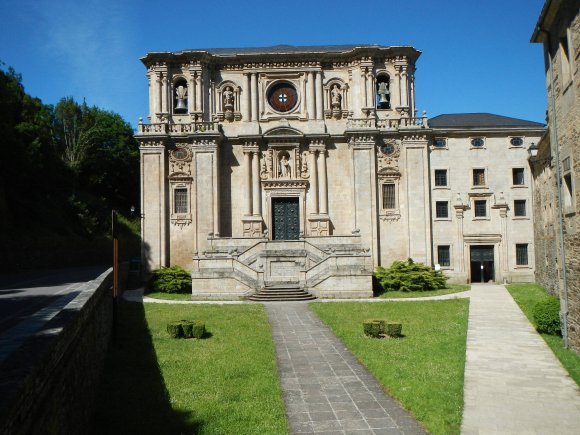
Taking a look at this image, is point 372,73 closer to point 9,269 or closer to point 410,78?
point 410,78

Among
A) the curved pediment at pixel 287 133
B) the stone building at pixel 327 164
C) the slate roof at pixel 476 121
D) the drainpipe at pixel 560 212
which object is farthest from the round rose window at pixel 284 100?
the drainpipe at pixel 560 212

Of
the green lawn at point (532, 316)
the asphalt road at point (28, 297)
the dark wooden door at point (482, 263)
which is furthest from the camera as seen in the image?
the dark wooden door at point (482, 263)

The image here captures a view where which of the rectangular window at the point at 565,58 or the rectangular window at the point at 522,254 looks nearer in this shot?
the rectangular window at the point at 565,58

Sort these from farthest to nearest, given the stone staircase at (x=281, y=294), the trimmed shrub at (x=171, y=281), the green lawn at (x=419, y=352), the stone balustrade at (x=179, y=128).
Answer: the stone balustrade at (x=179, y=128) < the trimmed shrub at (x=171, y=281) < the stone staircase at (x=281, y=294) < the green lawn at (x=419, y=352)

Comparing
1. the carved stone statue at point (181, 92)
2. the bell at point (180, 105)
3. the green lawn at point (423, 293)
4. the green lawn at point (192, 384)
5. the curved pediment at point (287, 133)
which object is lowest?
the green lawn at point (423, 293)

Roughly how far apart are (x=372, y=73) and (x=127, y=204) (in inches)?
1584

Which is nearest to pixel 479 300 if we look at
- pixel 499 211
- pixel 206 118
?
pixel 499 211

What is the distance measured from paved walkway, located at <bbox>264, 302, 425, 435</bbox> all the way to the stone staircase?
10162mm

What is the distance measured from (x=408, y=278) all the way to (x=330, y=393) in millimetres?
21537

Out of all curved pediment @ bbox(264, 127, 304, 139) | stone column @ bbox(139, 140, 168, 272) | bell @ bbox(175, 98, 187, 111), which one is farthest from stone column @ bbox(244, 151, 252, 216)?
bell @ bbox(175, 98, 187, 111)

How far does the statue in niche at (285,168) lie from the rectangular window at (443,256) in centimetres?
1232

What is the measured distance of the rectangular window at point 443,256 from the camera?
35.7 meters

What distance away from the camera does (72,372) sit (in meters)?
7.43

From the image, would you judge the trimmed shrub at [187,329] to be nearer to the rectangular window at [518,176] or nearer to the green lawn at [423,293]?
the green lawn at [423,293]
